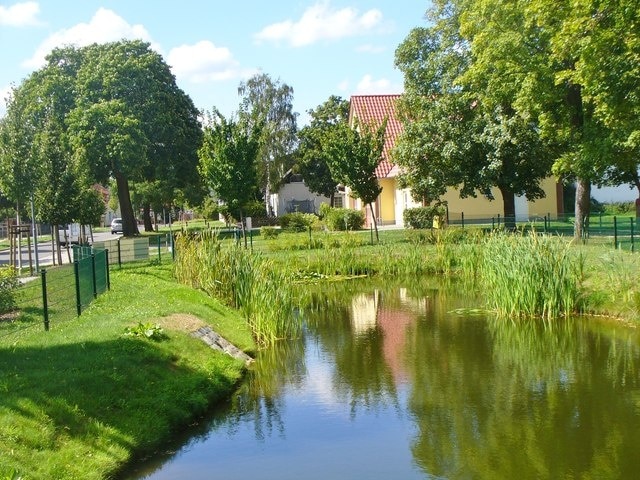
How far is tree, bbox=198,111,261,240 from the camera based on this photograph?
29.9 metres

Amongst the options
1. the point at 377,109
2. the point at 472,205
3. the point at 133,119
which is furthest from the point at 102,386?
the point at 377,109

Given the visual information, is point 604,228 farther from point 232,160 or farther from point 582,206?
point 232,160

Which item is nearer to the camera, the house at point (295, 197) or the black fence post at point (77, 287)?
the black fence post at point (77, 287)

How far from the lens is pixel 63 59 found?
153 ft

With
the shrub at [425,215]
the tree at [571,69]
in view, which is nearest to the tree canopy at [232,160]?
the tree at [571,69]

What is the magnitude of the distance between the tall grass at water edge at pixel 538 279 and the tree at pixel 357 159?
15.3 metres

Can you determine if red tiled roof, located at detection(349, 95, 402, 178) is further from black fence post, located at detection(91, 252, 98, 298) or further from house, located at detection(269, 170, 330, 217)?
black fence post, located at detection(91, 252, 98, 298)

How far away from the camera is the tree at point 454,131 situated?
30.7 m

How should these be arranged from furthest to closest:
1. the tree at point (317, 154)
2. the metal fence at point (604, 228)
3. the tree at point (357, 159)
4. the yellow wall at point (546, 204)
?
1. the tree at point (317, 154)
2. the yellow wall at point (546, 204)
3. the tree at point (357, 159)
4. the metal fence at point (604, 228)

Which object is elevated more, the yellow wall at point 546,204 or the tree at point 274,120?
the tree at point 274,120

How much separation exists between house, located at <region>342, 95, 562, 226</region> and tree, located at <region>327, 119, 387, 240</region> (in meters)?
6.98

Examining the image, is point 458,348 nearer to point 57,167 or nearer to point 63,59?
point 57,167

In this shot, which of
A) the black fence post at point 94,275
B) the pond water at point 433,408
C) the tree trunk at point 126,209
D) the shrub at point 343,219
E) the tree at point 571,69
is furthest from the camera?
the tree trunk at point 126,209

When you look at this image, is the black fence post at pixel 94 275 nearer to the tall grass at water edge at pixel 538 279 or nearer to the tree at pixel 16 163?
the tall grass at water edge at pixel 538 279
